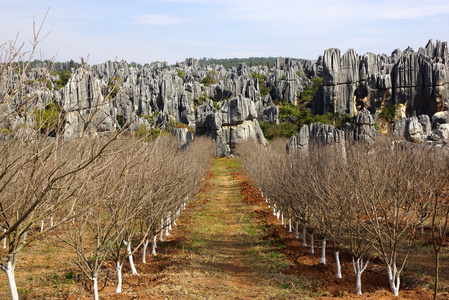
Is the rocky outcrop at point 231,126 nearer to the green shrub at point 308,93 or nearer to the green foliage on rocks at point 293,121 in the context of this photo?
the green foliage on rocks at point 293,121

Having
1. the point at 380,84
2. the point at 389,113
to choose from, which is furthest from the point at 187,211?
the point at 380,84

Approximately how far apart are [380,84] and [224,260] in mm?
62507

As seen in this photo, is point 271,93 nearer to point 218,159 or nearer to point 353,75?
Answer: point 353,75

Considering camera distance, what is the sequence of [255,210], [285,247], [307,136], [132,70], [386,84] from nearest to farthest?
[285,247], [255,210], [307,136], [386,84], [132,70]

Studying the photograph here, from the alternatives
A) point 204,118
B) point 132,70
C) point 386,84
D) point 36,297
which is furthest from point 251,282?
point 132,70

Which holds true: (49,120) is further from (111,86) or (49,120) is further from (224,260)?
(224,260)

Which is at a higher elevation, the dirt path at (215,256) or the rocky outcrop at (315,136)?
the rocky outcrop at (315,136)

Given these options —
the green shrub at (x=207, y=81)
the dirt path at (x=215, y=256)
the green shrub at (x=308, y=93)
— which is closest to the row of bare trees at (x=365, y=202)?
the dirt path at (x=215, y=256)

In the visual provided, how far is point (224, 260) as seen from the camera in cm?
1564

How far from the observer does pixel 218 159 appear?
62.8m

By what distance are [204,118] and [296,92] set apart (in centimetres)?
3331

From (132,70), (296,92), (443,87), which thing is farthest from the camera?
(132,70)

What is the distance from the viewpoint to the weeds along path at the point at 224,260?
11.4m

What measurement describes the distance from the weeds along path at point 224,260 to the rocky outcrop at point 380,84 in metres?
49.1
